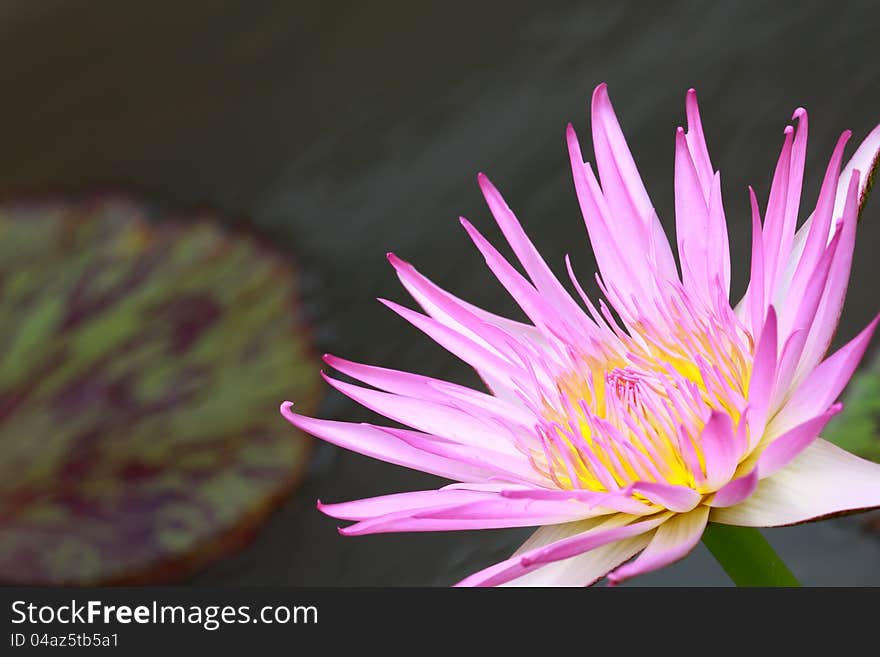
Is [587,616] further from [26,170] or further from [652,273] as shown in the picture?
[26,170]

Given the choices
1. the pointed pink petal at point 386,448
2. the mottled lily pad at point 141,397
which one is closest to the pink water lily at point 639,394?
the pointed pink petal at point 386,448

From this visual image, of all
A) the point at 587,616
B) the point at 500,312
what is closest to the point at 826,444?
the point at 587,616

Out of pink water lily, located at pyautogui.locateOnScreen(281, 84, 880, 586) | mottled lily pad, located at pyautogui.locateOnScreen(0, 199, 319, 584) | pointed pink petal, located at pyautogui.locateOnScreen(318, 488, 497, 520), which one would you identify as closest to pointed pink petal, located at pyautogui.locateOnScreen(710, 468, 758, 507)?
pink water lily, located at pyautogui.locateOnScreen(281, 84, 880, 586)

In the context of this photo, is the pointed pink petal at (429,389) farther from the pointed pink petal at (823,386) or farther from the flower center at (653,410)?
the pointed pink petal at (823,386)

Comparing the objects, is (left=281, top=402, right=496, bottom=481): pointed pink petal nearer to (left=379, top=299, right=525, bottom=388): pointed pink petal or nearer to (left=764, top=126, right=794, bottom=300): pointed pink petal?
(left=379, top=299, right=525, bottom=388): pointed pink petal

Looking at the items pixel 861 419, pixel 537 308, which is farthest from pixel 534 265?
pixel 861 419

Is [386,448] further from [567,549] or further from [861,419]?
[861,419]
